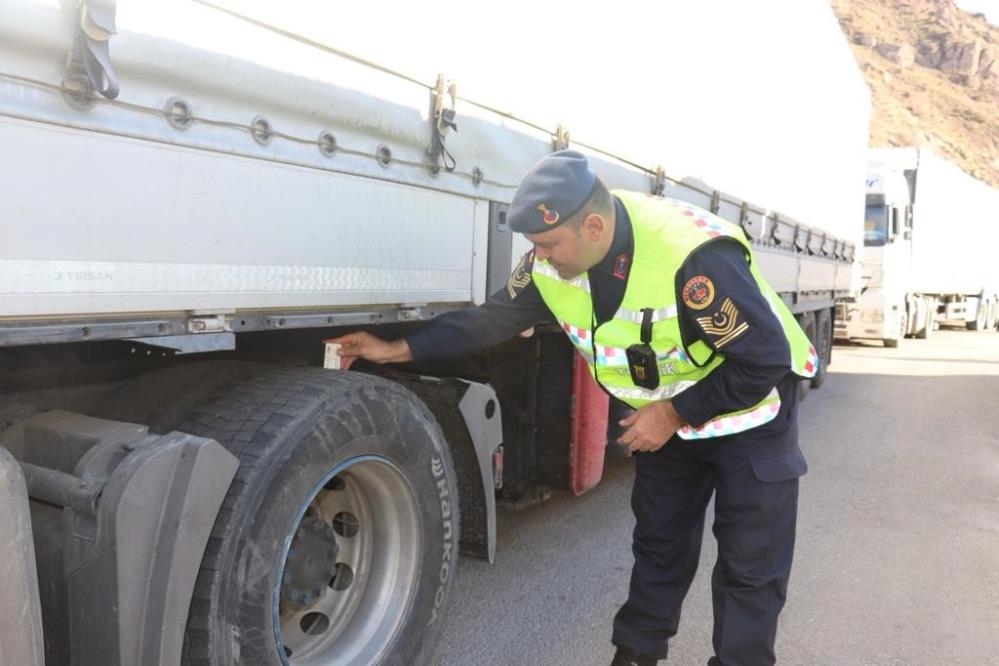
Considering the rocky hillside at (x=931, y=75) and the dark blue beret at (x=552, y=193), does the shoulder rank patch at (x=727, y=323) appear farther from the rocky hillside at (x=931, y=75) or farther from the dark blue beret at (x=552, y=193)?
the rocky hillside at (x=931, y=75)

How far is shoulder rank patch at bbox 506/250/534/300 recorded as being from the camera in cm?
274

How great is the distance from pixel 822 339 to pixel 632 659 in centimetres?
818

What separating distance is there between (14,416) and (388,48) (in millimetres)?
1411

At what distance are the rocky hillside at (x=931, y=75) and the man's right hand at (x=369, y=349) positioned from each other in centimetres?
5701

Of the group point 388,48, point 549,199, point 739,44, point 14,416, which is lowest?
point 14,416

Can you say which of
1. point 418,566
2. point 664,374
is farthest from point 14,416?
point 664,374

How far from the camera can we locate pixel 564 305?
8.70 ft

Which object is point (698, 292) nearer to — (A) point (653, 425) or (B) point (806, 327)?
(A) point (653, 425)

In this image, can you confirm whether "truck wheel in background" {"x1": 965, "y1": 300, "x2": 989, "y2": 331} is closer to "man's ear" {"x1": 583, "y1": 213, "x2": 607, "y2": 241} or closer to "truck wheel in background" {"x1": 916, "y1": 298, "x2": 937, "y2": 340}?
"truck wheel in background" {"x1": 916, "y1": 298, "x2": 937, "y2": 340}

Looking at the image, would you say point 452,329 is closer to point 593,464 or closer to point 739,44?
point 593,464

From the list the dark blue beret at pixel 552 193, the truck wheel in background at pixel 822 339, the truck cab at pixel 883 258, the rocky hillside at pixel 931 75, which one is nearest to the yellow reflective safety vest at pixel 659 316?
the dark blue beret at pixel 552 193

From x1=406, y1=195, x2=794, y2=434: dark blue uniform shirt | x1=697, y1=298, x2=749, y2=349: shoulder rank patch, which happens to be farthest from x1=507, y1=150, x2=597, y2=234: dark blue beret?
x1=697, y1=298, x2=749, y2=349: shoulder rank patch

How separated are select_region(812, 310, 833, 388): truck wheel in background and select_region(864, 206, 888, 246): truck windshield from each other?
4608 mm

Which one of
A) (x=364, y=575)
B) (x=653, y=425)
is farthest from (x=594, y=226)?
(x=364, y=575)
